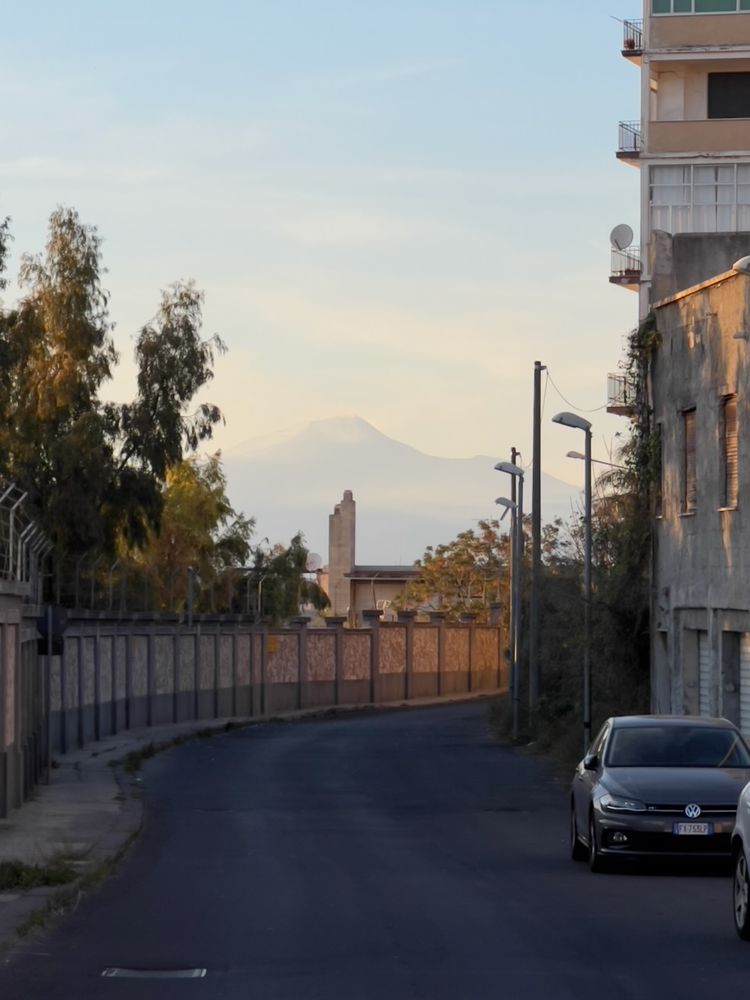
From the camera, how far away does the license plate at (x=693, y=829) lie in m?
16.6

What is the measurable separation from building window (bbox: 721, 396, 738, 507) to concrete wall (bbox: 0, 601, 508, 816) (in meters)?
11.3

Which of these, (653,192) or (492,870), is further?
(653,192)

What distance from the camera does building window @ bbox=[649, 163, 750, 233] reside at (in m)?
57.8

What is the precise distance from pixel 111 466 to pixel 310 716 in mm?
11440

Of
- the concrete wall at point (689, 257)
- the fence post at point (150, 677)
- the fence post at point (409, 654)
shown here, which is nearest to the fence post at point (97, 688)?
the fence post at point (150, 677)

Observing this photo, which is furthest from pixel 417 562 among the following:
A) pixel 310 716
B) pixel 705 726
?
pixel 705 726

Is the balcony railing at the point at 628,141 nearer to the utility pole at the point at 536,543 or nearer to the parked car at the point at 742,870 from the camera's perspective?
the utility pole at the point at 536,543

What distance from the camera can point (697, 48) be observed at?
57.2 m

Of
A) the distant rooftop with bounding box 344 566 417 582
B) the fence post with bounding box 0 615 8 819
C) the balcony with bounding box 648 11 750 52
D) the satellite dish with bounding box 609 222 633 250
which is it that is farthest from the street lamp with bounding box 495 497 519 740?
the distant rooftop with bounding box 344 566 417 582

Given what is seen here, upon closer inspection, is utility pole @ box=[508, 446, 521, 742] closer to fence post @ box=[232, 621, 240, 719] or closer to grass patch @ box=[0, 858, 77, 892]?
fence post @ box=[232, 621, 240, 719]

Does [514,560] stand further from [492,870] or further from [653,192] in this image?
[492,870]

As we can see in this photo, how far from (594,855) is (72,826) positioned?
23.6ft

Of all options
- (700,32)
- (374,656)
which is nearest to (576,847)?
Answer: (700,32)

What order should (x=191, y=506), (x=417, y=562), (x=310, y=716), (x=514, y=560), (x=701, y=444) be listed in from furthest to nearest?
(x=417, y=562)
(x=191, y=506)
(x=310, y=716)
(x=514, y=560)
(x=701, y=444)
